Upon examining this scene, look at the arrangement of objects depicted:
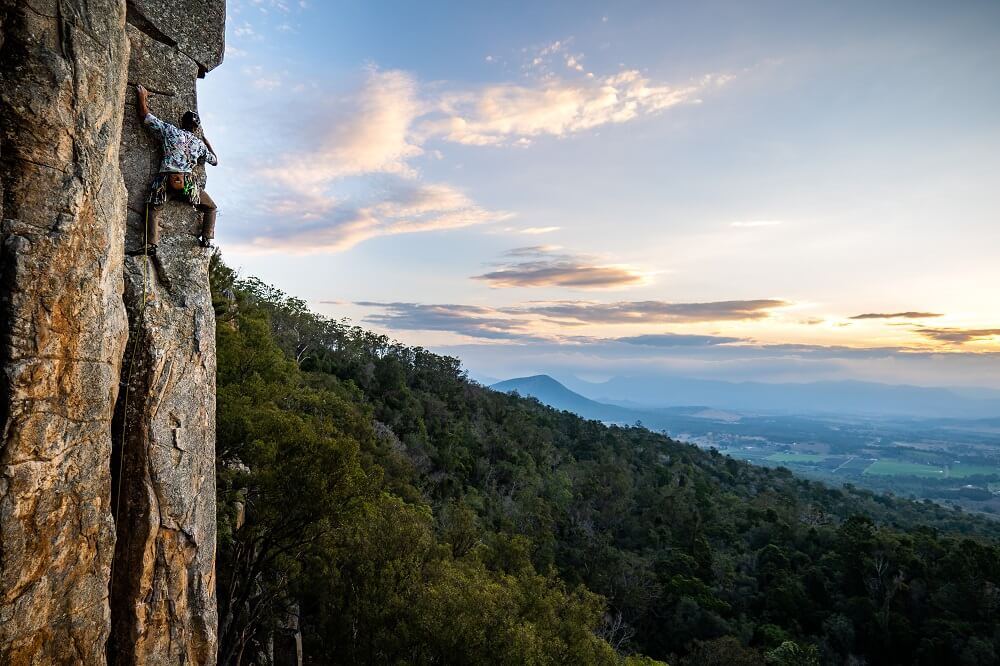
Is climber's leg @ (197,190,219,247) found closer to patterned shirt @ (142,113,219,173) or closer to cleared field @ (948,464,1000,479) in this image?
patterned shirt @ (142,113,219,173)

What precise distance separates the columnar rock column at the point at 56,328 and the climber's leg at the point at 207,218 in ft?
5.77

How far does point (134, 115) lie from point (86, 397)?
14.3 ft

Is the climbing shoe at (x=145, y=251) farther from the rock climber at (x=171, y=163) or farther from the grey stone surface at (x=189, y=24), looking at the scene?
the grey stone surface at (x=189, y=24)

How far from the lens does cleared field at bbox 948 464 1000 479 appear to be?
17719 cm

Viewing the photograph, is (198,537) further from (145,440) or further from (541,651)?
(541,651)

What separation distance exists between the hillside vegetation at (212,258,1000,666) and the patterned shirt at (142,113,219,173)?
729cm

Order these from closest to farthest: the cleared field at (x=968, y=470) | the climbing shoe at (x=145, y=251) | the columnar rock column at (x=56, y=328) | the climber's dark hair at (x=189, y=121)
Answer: the columnar rock column at (x=56, y=328) < the climbing shoe at (x=145, y=251) < the climber's dark hair at (x=189, y=121) < the cleared field at (x=968, y=470)

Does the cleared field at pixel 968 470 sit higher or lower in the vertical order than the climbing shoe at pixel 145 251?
lower

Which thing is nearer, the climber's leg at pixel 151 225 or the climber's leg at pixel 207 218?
the climber's leg at pixel 151 225

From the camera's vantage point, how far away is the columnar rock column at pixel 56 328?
18.4 feet

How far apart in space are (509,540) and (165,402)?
695 inches

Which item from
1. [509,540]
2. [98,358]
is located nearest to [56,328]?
[98,358]

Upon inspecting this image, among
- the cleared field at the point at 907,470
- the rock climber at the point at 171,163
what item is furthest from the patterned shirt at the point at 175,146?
the cleared field at the point at 907,470

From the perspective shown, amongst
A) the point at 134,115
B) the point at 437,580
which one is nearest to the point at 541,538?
the point at 437,580
